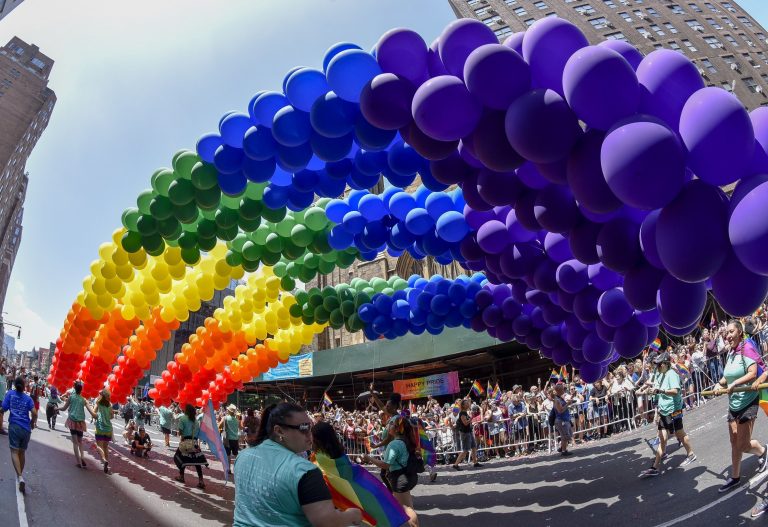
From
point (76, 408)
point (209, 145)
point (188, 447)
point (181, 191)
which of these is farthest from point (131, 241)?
point (76, 408)

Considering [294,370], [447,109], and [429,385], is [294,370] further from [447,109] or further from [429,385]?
[447,109]

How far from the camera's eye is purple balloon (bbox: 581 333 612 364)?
7.10 m

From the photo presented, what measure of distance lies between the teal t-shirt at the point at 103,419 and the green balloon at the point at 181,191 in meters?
7.18

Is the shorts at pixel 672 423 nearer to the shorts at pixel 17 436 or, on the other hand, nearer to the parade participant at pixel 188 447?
the parade participant at pixel 188 447

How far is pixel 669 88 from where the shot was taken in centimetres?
361

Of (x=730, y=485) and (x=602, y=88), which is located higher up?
(x=602, y=88)

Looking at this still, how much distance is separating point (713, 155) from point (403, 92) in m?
2.62

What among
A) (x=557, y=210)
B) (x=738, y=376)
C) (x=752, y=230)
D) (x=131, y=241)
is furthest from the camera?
(x=131, y=241)

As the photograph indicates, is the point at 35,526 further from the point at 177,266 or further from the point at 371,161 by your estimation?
the point at 371,161

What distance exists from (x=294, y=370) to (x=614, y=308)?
28545mm

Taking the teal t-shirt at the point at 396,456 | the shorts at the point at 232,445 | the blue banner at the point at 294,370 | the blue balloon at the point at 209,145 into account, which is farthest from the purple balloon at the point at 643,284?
the blue banner at the point at 294,370

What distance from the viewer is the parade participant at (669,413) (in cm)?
737

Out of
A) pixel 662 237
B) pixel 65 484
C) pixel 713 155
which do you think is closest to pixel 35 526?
pixel 65 484

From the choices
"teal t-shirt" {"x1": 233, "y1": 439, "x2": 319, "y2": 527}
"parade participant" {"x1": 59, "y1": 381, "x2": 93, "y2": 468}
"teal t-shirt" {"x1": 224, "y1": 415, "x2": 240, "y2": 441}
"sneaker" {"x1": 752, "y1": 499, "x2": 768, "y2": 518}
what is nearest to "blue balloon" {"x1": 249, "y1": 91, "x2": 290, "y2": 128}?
"teal t-shirt" {"x1": 233, "y1": 439, "x2": 319, "y2": 527}
